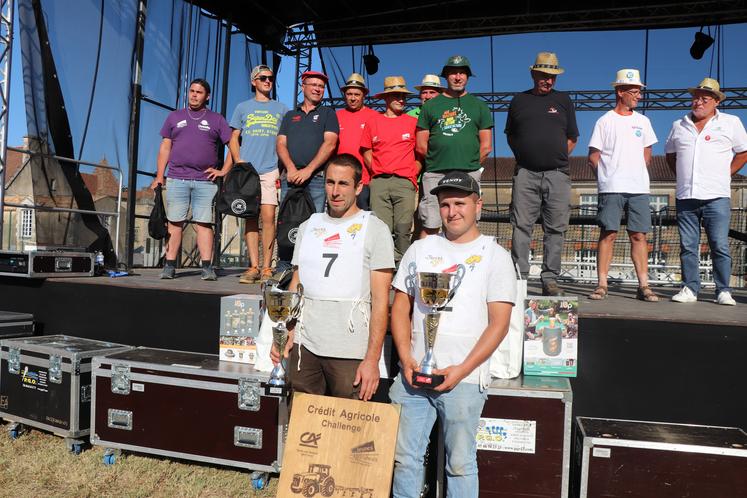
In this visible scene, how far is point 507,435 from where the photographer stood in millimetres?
2619

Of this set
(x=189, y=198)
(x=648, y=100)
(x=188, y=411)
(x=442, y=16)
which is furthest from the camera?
(x=648, y=100)

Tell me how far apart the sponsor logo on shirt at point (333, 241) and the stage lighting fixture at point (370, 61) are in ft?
28.3

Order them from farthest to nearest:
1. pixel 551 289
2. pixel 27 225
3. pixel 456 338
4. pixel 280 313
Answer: pixel 27 225 → pixel 551 289 → pixel 280 313 → pixel 456 338

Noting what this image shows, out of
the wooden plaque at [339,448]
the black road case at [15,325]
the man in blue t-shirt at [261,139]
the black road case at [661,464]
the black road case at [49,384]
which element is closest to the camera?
the wooden plaque at [339,448]

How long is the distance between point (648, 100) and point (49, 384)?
10.4m

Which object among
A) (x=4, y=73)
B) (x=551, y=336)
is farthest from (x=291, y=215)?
(x=4, y=73)

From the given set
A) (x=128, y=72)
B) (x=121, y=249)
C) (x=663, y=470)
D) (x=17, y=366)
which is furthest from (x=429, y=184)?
(x=128, y=72)

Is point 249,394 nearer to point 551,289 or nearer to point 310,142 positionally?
point 310,142

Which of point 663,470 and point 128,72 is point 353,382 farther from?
point 128,72

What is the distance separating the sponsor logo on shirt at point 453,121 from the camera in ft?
12.7

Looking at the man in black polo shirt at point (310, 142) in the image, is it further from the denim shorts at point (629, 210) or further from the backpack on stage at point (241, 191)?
the denim shorts at point (629, 210)

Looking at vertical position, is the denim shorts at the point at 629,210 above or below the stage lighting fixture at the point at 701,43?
below

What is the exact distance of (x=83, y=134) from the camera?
20.2 feet

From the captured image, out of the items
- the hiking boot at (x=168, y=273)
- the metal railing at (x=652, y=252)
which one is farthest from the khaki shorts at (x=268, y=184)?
the metal railing at (x=652, y=252)
